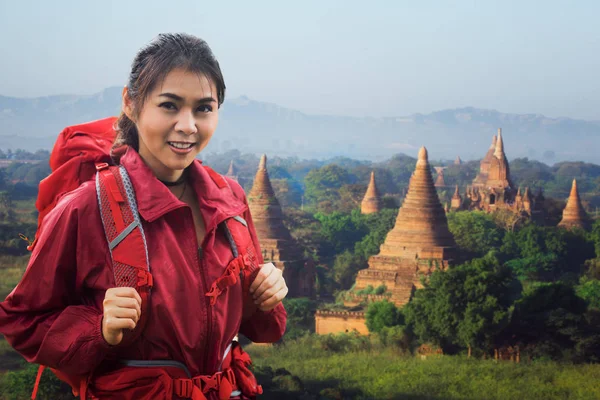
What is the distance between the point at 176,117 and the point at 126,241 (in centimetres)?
37

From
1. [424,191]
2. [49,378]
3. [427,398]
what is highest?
[424,191]

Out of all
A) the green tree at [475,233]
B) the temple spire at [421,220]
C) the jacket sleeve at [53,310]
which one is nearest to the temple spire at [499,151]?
the green tree at [475,233]

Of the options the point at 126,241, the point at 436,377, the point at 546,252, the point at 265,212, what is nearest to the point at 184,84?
the point at 126,241

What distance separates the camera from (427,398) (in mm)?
14883

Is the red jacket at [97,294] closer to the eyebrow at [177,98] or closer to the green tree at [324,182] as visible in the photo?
the eyebrow at [177,98]

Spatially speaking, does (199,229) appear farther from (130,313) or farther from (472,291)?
(472,291)

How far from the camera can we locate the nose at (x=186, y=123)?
7.73ft

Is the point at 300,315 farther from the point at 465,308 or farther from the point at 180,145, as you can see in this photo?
the point at 180,145

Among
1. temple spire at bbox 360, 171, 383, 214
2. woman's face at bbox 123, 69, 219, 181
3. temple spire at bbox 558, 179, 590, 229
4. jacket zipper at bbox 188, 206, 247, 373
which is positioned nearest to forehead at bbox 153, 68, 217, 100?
woman's face at bbox 123, 69, 219, 181

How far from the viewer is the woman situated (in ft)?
7.25

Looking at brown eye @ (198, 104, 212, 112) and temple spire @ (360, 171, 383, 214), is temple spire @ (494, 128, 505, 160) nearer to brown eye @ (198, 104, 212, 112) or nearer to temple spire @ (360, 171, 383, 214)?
temple spire @ (360, 171, 383, 214)

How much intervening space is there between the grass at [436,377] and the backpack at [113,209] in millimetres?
12631

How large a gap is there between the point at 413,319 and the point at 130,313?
17.9 metres

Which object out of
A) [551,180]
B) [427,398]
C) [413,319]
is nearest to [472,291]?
[413,319]
